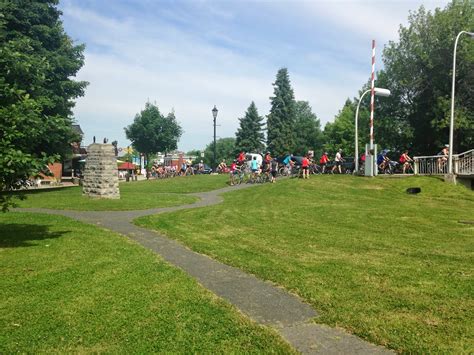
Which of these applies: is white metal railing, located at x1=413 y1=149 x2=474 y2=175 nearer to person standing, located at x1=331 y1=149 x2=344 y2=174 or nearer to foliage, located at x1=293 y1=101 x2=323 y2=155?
person standing, located at x1=331 y1=149 x2=344 y2=174

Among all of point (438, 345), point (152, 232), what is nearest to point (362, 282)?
point (438, 345)

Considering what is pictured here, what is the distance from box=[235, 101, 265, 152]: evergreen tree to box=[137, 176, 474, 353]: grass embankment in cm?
5308

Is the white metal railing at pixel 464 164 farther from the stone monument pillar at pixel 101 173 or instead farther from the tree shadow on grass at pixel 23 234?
the tree shadow on grass at pixel 23 234

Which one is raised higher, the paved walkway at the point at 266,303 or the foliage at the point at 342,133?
the foliage at the point at 342,133

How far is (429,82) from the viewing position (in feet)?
105

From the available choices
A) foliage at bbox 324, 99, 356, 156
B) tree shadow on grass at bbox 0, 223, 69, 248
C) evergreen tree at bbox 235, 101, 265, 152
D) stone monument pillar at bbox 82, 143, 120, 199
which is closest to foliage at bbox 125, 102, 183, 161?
evergreen tree at bbox 235, 101, 265, 152

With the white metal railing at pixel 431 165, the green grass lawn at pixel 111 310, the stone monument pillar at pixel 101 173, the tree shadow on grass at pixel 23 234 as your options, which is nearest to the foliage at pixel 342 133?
the white metal railing at pixel 431 165

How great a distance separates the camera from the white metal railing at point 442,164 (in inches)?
818

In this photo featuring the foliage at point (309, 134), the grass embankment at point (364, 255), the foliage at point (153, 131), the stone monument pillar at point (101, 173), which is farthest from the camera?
the foliage at point (309, 134)

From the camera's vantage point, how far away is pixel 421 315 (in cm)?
429

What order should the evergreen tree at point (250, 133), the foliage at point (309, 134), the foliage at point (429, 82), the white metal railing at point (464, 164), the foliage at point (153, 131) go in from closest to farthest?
the white metal railing at point (464, 164), the foliage at point (429, 82), the foliage at point (153, 131), the evergreen tree at point (250, 133), the foliage at point (309, 134)

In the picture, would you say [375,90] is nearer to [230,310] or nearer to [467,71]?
[467,71]

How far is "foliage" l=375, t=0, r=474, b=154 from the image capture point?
29609 millimetres

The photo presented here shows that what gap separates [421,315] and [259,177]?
21486mm
